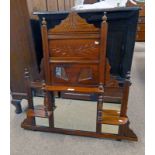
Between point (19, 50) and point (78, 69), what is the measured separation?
0.59 meters

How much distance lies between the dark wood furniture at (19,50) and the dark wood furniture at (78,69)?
30 cm

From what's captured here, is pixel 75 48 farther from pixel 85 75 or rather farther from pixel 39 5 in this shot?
pixel 39 5

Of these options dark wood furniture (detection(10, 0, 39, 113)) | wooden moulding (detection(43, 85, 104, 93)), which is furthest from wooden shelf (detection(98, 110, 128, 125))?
dark wood furniture (detection(10, 0, 39, 113))

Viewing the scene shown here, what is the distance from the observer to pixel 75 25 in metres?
1.20

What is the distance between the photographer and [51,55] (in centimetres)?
131

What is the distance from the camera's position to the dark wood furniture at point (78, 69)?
1.21m

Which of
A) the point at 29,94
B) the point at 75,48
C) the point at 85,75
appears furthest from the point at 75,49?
the point at 29,94

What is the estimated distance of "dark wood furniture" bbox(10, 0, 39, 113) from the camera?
1431 mm

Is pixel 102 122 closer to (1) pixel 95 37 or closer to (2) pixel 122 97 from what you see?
(2) pixel 122 97

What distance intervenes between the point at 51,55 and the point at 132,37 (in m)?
0.83

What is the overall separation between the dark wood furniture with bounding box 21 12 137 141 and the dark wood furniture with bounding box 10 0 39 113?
0.98ft
